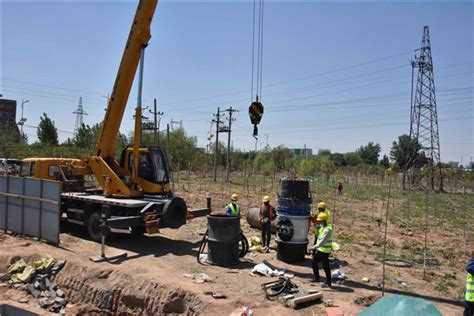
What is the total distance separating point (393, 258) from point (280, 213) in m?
3.95

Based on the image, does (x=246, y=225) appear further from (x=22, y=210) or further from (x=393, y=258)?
(x=22, y=210)

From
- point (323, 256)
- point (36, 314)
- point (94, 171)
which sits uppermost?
point (94, 171)

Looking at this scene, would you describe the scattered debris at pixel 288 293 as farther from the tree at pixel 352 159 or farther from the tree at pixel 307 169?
the tree at pixel 352 159

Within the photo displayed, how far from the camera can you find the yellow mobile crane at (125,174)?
37.8 feet

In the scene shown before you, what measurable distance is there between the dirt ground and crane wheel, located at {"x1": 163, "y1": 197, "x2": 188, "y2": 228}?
0.80 m

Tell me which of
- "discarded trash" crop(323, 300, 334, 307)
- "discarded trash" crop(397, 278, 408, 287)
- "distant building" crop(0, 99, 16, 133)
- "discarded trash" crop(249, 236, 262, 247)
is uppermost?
"distant building" crop(0, 99, 16, 133)

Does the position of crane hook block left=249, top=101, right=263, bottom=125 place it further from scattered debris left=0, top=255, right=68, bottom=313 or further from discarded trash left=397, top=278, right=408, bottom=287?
scattered debris left=0, top=255, right=68, bottom=313

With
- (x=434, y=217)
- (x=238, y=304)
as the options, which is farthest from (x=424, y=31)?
(x=238, y=304)

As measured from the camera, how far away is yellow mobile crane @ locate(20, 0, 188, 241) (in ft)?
37.8

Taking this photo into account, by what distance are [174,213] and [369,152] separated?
105769 millimetres

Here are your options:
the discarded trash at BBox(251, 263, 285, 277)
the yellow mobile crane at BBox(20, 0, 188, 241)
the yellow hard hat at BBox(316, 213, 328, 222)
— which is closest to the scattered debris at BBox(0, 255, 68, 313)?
the yellow mobile crane at BBox(20, 0, 188, 241)

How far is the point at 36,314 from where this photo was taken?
8.56 meters

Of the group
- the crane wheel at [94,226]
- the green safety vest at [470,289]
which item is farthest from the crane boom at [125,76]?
the green safety vest at [470,289]

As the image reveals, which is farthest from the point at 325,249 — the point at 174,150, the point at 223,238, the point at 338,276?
the point at 174,150
